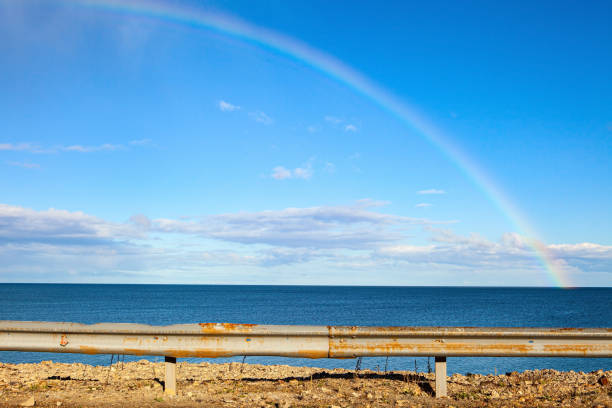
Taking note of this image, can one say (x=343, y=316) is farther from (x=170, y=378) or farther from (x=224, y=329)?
(x=224, y=329)

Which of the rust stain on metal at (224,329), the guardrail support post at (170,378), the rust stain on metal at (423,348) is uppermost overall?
the rust stain on metal at (224,329)

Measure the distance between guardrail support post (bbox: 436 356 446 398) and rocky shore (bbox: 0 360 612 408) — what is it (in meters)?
0.13

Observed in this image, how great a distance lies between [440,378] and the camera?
5.42 meters

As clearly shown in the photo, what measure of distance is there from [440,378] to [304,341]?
1653 millimetres

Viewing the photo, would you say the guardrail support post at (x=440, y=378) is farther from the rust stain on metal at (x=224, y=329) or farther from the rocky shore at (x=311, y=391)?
the rust stain on metal at (x=224, y=329)

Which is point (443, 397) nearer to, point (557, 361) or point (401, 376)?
point (401, 376)

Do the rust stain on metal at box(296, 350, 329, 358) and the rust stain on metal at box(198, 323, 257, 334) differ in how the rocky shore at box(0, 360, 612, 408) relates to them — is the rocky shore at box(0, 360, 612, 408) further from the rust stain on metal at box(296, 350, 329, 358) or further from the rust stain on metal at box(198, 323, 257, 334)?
the rust stain on metal at box(198, 323, 257, 334)

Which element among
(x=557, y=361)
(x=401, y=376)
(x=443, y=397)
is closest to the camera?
(x=443, y=397)

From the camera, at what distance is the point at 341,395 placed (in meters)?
5.41

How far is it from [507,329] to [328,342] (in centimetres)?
202

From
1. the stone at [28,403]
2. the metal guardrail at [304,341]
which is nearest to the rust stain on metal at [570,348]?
the metal guardrail at [304,341]

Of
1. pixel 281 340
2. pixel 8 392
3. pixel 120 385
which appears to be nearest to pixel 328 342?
pixel 281 340

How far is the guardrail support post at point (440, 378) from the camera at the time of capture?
5.39 metres

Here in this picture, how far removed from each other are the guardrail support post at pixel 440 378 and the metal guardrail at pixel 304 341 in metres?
0.18
